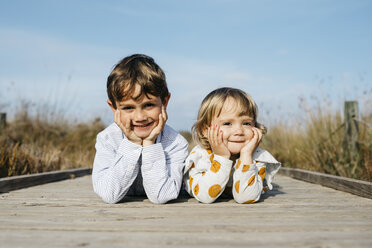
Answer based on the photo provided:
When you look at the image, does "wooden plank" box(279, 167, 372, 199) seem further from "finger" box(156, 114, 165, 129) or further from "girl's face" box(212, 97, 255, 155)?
"finger" box(156, 114, 165, 129)

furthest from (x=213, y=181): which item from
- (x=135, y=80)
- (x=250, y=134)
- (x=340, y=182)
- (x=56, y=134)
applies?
(x=56, y=134)

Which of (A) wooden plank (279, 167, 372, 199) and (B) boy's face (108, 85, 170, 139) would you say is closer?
(B) boy's face (108, 85, 170, 139)

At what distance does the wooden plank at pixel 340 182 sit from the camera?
3238mm

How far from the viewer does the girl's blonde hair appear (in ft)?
9.86

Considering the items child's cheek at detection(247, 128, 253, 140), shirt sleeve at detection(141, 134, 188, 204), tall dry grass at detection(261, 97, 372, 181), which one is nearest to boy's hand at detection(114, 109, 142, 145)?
shirt sleeve at detection(141, 134, 188, 204)

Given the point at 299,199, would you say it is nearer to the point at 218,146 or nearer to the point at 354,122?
the point at 218,146

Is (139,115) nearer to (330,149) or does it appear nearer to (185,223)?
(185,223)

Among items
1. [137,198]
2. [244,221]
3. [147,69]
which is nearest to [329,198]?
[244,221]

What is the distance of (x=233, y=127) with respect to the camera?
297cm

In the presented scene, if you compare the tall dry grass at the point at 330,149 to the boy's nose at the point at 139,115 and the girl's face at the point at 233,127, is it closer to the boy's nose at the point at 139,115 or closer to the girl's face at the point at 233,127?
the girl's face at the point at 233,127

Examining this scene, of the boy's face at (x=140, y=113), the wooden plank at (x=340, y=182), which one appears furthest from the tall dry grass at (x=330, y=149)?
the boy's face at (x=140, y=113)

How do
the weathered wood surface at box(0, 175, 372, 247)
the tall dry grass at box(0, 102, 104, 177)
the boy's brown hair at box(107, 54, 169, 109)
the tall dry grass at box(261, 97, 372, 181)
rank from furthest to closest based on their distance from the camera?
the tall dry grass at box(0, 102, 104, 177)
the tall dry grass at box(261, 97, 372, 181)
the boy's brown hair at box(107, 54, 169, 109)
the weathered wood surface at box(0, 175, 372, 247)

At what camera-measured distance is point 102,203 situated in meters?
2.91

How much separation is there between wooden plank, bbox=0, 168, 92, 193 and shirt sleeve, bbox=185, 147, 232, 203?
2.04 metres
